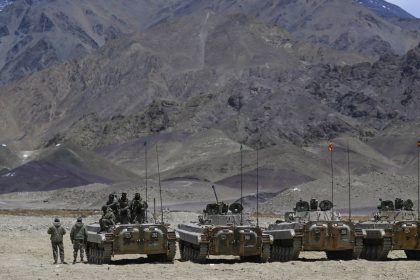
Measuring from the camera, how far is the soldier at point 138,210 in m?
31.0

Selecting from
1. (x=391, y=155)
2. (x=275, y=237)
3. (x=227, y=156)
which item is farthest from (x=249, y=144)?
(x=275, y=237)

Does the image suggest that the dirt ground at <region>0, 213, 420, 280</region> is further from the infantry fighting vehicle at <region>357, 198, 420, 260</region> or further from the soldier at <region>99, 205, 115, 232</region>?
the soldier at <region>99, 205, 115, 232</region>

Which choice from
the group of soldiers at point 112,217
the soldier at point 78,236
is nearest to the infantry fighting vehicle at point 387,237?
the group of soldiers at point 112,217

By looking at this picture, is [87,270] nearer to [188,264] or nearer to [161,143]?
[188,264]

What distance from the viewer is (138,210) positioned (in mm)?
31141

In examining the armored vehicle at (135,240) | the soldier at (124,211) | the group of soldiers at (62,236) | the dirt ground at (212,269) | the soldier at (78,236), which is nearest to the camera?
the dirt ground at (212,269)

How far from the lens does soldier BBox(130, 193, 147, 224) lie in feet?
102

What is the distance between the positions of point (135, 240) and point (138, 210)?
1995mm

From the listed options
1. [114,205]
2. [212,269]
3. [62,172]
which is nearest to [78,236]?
[114,205]

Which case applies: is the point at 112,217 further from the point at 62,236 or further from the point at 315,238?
the point at 315,238

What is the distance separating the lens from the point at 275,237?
104 feet

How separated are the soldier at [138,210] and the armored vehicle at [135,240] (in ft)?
5.15

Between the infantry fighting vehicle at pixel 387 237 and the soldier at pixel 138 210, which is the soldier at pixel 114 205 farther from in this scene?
the infantry fighting vehicle at pixel 387 237

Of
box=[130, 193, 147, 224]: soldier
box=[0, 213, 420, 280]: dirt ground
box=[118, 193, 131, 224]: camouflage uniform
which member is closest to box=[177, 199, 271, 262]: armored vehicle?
box=[0, 213, 420, 280]: dirt ground
